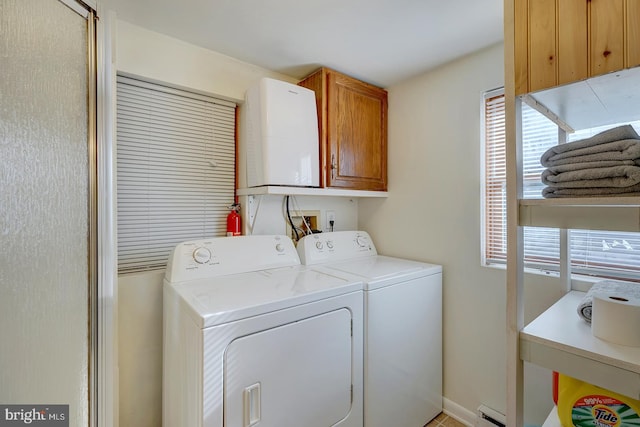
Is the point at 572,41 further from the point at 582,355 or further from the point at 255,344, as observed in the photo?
the point at 255,344

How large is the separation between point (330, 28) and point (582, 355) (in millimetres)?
1699

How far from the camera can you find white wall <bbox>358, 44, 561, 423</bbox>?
170cm

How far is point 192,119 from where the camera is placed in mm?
1833

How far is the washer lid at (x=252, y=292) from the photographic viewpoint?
3.57 feet

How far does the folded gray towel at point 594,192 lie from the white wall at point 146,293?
1.82 meters

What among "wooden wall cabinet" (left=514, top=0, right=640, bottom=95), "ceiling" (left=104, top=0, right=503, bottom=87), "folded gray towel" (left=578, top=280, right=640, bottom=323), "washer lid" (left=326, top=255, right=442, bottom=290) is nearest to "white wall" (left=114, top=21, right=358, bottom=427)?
"ceiling" (left=104, top=0, right=503, bottom=87)

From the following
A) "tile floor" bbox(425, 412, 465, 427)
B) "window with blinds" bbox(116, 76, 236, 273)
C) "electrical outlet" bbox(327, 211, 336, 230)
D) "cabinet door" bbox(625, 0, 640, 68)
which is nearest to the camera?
"cabinet door" bbox(625, 0, 640, 68)

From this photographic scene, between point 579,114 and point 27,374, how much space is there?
7.02 feet

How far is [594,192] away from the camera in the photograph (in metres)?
0.79

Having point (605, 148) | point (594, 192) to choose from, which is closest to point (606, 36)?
point (605, 148)

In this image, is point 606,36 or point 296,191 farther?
point 296,191

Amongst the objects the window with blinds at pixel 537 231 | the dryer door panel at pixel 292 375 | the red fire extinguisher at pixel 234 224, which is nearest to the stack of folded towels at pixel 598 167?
the window with blinds at pixel 537 231

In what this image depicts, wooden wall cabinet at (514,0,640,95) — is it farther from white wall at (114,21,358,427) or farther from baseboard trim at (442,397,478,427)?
baseboard trim at (442,397,478,427)

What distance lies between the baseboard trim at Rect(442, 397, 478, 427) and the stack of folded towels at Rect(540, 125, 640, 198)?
5.41 ft
